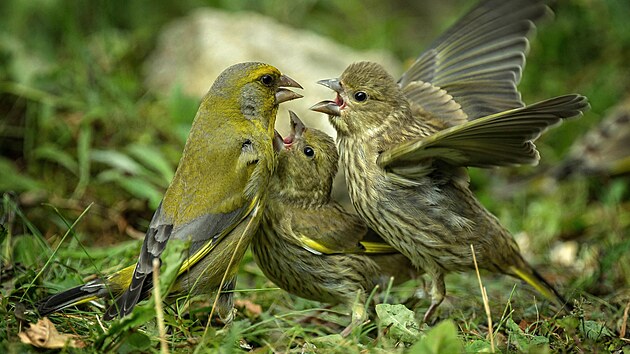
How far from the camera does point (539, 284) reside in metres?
4.88

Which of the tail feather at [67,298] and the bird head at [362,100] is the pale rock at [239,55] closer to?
the bird head at [362,100]

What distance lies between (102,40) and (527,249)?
4.23 metres

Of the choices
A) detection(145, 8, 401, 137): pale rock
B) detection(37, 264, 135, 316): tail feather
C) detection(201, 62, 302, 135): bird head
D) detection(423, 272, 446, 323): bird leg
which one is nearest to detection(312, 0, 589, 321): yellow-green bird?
detection(423, 272, 446, 323): bird leg

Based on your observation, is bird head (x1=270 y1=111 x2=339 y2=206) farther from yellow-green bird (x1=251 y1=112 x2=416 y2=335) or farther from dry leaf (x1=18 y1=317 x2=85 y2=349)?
dry leaf (x1=18 y1=317 x2=85 y2=349)

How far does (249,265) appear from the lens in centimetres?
582

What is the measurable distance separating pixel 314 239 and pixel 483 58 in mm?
1708

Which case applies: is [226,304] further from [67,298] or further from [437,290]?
[437,290]

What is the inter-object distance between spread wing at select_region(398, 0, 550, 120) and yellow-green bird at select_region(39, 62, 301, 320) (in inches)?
44.5

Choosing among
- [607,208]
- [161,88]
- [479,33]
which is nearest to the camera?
[479,33]

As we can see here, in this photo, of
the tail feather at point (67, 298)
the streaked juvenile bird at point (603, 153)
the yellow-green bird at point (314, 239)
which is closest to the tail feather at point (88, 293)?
the tail feather at point (67, 298)

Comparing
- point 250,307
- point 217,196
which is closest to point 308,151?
point 217,196

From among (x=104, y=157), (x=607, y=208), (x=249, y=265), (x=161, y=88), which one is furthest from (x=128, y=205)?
(x=607, y=208)

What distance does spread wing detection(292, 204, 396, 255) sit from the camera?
4.60 meters

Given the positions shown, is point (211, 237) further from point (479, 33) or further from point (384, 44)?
point (384, 44)
